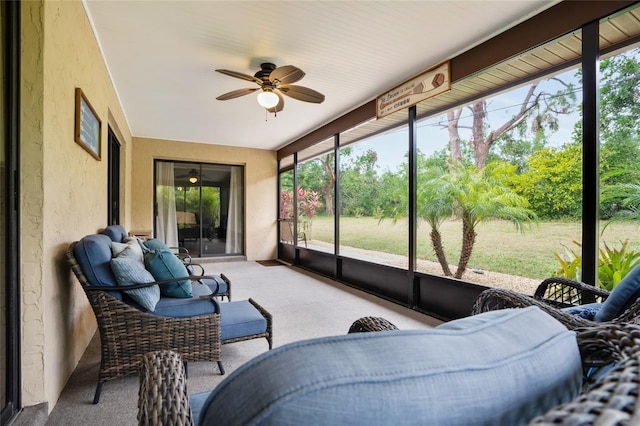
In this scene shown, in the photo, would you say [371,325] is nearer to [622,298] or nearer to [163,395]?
[163,395]

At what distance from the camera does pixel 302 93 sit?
3.50 metres

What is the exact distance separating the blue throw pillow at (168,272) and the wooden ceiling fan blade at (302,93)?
2110 millimetres

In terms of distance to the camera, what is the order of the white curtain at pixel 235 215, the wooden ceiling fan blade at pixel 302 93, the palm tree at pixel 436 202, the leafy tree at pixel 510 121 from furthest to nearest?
the white curtain at pixel 235 215, the palm tree at pixel 436 202, the wooden ceiling fan blade at pixel 302 93, the leafy tree at pixel 510 121

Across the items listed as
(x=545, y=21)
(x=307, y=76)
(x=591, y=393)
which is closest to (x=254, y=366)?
(x=591, y=393)

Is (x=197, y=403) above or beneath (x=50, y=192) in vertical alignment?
beneath

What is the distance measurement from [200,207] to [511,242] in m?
6.15

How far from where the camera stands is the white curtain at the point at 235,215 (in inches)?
296

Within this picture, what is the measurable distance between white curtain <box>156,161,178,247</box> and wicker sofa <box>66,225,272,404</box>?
499 centimetres

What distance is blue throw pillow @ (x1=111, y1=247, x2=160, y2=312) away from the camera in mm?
1957

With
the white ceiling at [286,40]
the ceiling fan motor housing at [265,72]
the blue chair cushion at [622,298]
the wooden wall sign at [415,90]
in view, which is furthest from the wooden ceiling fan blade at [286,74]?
→ the blue chair cushion at [622,298]

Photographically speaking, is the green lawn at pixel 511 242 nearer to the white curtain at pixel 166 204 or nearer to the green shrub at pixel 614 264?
the green shrub at pixel 614 264

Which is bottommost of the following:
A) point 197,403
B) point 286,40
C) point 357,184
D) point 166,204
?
point 197,403

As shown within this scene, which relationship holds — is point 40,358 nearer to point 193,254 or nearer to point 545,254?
point 545,254

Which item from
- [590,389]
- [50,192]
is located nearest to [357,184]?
[50,192]
